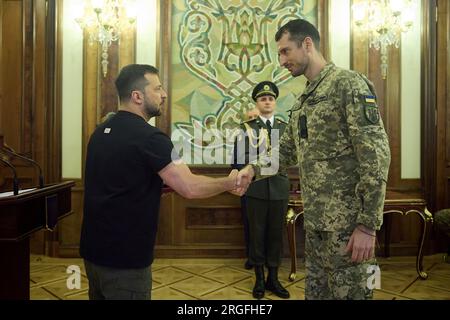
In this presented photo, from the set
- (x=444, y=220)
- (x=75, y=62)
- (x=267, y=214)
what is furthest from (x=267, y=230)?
(x=75, y=62)

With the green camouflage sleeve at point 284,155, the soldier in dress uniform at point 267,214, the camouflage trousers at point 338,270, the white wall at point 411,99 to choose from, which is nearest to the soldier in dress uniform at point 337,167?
the camouflage trousers at point 338,270

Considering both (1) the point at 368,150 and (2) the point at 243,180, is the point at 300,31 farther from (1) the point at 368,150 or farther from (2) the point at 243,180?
(2) the point at 243,180

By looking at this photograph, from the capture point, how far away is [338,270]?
5.43 feet

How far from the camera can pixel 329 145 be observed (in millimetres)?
1698

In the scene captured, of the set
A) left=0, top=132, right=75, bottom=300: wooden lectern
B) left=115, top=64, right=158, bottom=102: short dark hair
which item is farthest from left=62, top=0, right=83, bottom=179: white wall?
left=115, top=64, right=158, bottom=102: short dark hair

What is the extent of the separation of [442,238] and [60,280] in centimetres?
437

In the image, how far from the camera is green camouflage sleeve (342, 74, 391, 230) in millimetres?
1524

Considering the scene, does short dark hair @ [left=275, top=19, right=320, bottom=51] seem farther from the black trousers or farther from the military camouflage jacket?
the black trousers

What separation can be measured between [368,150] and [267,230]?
181 centimetres

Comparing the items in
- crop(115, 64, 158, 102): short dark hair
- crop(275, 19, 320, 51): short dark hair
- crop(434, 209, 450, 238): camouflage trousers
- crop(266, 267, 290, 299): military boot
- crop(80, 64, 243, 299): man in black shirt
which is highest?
crop(275, 19, 320, 51): short dark hair

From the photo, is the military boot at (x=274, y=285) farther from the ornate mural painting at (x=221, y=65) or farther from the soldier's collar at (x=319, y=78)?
the soldier's collar at (x=319, y=78)

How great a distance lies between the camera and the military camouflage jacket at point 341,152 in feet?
5.05
